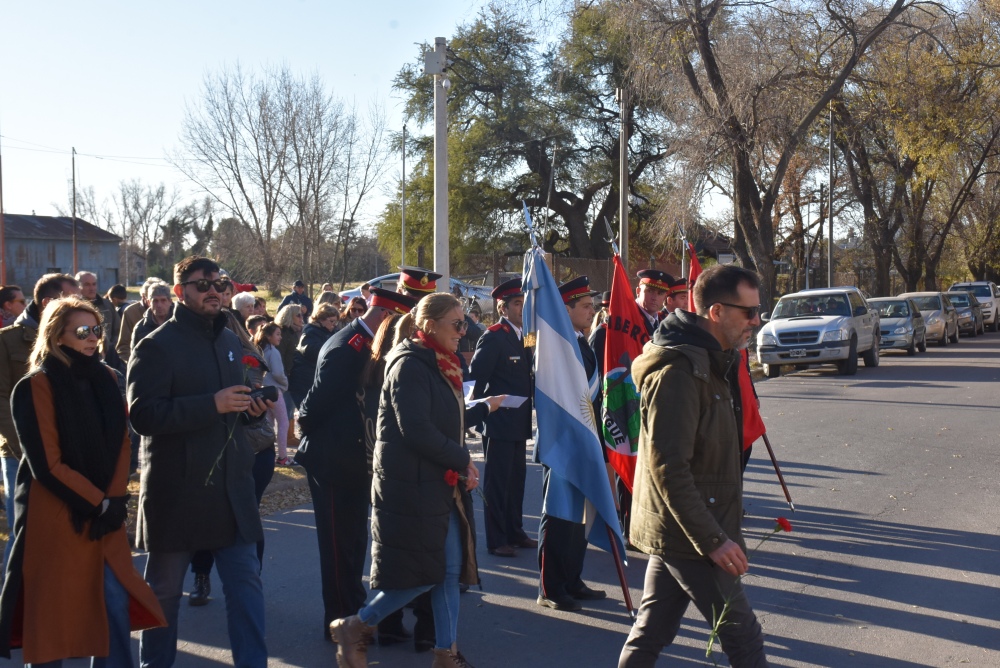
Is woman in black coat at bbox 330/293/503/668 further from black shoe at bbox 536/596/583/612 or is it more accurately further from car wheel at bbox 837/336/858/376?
car wheel at bbox 837/336/858/376

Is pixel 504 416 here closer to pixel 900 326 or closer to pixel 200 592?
pixel 200 592

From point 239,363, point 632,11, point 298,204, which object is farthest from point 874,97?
point 239,363

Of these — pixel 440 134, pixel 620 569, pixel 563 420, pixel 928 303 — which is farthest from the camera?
pixel 928 303

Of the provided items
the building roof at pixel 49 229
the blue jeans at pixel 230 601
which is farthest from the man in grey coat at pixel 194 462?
the building roof at pixel 49 229

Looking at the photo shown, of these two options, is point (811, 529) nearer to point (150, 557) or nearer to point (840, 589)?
point (840, 589)

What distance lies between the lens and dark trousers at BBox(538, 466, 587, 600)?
5750 millimetres

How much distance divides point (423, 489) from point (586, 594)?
2.00 metres

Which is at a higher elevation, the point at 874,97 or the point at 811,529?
the point at 874,97

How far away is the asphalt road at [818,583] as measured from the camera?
16.6ft

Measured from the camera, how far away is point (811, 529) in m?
7.54

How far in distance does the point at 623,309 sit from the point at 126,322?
624cm

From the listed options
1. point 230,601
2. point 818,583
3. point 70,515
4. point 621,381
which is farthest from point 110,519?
point 818,583

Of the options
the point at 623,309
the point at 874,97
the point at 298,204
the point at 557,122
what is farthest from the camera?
A: the point at 557,122

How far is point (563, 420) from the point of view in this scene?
562cm
